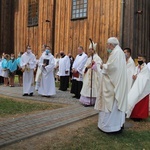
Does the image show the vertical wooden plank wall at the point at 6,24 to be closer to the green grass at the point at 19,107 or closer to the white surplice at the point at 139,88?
the green grass at the point at 19,107

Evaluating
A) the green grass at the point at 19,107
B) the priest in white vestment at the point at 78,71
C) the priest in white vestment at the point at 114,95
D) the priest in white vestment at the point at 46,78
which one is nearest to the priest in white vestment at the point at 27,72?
the priest in white vestment at the point at 46,78

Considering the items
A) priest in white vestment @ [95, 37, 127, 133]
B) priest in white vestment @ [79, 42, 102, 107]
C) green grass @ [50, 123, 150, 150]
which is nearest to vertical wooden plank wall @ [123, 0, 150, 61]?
priest in white vestment @ [79, 42, 102, 107]

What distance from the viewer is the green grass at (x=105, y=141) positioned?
5240mm

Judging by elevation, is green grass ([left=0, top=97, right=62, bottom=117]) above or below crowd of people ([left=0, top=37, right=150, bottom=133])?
below

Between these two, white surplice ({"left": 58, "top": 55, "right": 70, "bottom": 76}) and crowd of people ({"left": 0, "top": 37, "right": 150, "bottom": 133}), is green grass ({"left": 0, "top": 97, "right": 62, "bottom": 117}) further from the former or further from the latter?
white surplice ({"left": 58, "top": 55, "right": 70, "bottom": 76})

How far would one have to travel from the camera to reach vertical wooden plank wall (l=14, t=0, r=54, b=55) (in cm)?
1771

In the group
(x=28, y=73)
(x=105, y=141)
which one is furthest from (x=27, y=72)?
(x=105, y=141)

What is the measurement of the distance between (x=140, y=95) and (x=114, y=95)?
1906 mm

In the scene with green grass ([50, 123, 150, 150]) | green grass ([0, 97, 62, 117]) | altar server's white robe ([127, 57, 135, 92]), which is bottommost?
green grass ([50, 123, 150, 150])

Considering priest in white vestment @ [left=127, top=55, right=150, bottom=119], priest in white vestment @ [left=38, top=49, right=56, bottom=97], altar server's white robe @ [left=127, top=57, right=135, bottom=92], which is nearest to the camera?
priest in white vestment @ [left=127, top=55, right=150, bottom=119]

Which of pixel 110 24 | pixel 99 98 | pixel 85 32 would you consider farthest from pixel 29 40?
pixel 99 98

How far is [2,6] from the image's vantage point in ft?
68.2

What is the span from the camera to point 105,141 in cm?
566

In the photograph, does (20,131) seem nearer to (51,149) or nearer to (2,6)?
(51,149)
